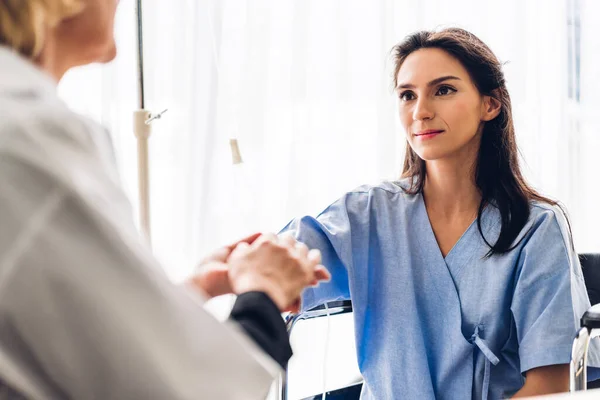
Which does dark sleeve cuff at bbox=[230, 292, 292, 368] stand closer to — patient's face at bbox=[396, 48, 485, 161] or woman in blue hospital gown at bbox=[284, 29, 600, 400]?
woman in blue hospital gown at bbox=[284, 29, 600, 400]

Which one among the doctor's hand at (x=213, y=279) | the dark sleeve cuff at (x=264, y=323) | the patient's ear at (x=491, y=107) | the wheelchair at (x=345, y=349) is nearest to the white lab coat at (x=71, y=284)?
the dark sleeve cuff at (x=264, y=323)

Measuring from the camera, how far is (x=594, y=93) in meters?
2.95

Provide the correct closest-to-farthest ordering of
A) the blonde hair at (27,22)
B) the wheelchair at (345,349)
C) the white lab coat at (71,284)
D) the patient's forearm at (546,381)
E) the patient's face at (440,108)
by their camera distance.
A: 1. the white lab coat at (71,284)
2. the blonde hair at (27,22)
3. the wheelchair at (345,349)
4. the patient's forearm at (546,381)
5. the patient's face at (440,108)

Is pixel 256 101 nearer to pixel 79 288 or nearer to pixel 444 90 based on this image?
pixel 444 90

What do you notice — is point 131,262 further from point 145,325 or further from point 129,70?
point 129,70

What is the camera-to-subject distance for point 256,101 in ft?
7.27

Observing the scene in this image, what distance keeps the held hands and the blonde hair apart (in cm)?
32

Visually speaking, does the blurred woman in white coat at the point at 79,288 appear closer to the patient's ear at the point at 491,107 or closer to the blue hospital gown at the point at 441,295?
the blue hospital gown at the point at 441,295

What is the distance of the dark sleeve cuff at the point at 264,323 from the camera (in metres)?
0.68

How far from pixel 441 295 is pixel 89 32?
3.30ft

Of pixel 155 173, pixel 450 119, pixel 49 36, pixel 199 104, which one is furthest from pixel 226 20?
pixel 49 36

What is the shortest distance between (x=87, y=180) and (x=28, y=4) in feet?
0.63

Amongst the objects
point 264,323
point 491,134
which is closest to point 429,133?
point 491,134

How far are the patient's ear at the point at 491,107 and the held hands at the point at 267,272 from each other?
0.80 metres
